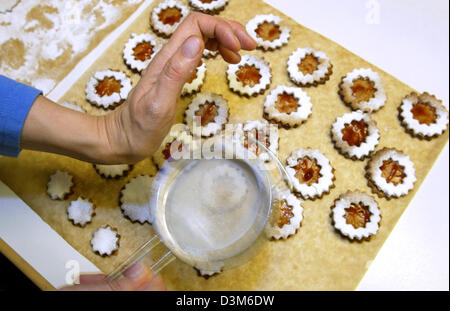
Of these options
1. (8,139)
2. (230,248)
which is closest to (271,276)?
(230,248)

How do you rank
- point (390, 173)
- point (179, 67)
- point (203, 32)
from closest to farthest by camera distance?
1. point (179, 67)
2. point (203, 32)
3. point (390, 173)

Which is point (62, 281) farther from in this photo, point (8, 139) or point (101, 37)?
point (101, 37)

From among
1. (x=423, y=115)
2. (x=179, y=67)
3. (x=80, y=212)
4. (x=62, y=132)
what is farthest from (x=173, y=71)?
(x=423, y=115)

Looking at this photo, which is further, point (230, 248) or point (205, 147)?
point (205, 147)

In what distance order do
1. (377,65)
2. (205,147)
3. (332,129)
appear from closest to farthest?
(205,147) → (332,129) → (377,65)

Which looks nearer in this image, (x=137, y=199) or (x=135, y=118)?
(x=135, y=118)

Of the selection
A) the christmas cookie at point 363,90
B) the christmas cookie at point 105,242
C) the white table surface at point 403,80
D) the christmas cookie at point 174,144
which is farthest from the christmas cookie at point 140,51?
the christmas cookie at point 363,90

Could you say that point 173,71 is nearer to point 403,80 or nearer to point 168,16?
point 168,16
